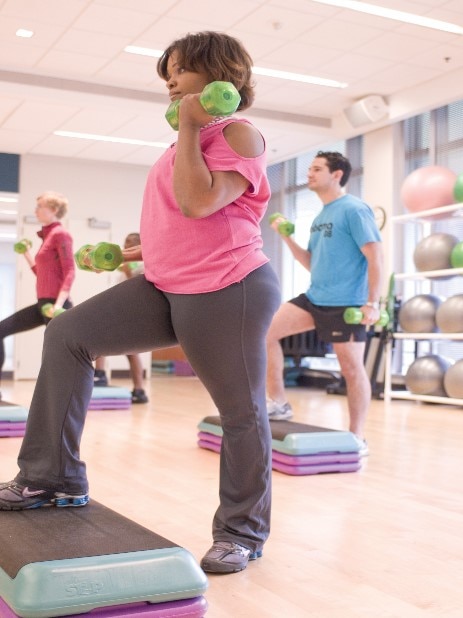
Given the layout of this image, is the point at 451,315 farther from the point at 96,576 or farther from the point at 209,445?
the point at 96,576

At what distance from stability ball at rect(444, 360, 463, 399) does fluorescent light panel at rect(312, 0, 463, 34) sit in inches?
98.5

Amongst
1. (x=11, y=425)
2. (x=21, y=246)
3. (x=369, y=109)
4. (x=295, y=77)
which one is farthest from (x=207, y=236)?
(x=369, y=109)

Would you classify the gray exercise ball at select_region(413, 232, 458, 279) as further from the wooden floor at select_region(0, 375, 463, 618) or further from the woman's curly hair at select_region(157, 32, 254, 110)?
the woman's curly hair at select_region(157, 32, 254, 110)

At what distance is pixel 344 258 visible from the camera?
12.3 ft

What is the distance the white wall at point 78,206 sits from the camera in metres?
9.54

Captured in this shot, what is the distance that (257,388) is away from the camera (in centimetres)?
189

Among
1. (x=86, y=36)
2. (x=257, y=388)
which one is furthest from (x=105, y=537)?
(x=86, y=36)

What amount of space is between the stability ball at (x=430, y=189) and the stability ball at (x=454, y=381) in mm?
1339

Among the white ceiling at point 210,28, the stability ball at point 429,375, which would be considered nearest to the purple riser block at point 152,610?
the white ceiling at point 210,28

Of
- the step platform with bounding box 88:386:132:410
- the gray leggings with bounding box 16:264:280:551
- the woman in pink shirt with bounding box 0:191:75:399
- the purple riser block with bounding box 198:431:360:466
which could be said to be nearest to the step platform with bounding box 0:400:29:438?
the woman in pink shirt with bounding box 0:191:75:399

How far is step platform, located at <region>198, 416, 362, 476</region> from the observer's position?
3.30m

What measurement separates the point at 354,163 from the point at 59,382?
7.47 meters

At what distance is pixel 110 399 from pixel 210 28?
286 cm

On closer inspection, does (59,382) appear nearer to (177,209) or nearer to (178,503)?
(177,209)
